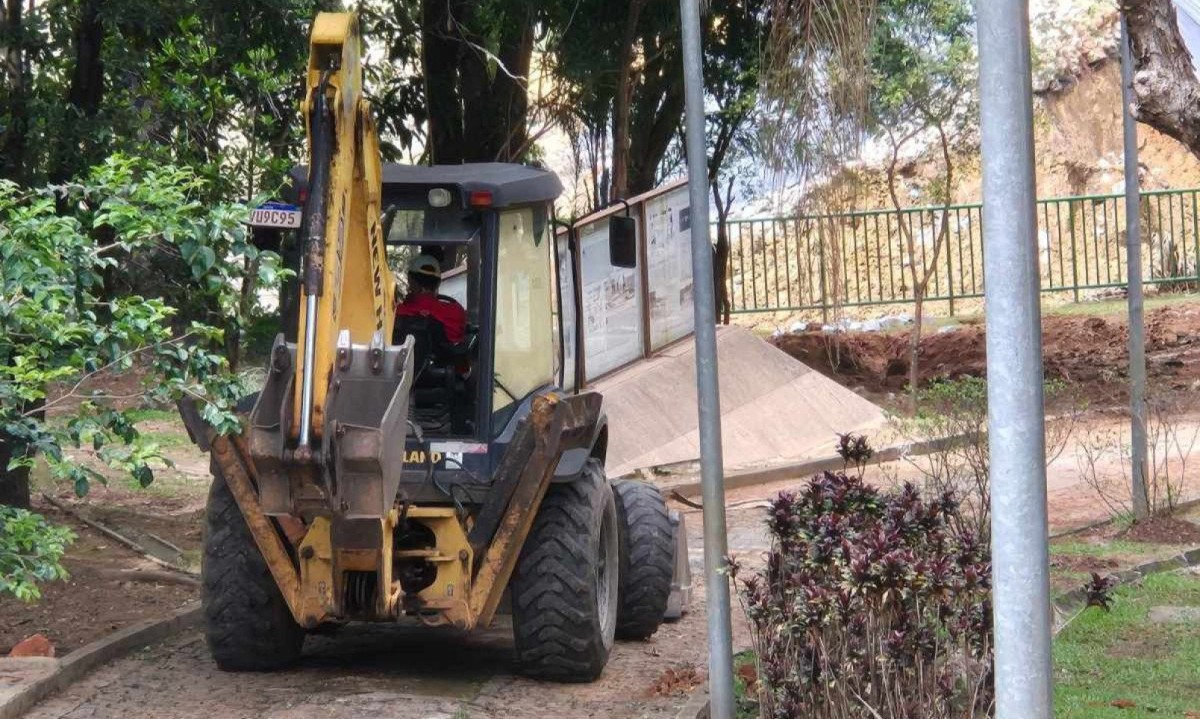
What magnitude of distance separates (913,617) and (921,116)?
13359 mm

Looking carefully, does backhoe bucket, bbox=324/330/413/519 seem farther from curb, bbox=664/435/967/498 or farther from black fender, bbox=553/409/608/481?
curb, bbox=664/435/967/498

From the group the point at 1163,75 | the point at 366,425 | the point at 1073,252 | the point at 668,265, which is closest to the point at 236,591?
the point at 366,425

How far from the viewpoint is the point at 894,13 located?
1764cm

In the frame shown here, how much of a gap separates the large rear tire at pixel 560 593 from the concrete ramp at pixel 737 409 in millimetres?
6652

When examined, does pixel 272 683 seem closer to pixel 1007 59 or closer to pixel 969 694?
pixel 969 694

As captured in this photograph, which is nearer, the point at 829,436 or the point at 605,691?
the point at 605,691

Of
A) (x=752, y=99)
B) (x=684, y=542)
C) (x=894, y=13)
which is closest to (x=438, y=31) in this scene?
(x=752, y=99)

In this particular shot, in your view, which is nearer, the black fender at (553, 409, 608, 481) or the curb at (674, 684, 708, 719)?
the curb at (674, 684, 708, 719)

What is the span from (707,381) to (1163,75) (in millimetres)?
2408

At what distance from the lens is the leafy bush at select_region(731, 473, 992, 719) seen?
5.98 metres

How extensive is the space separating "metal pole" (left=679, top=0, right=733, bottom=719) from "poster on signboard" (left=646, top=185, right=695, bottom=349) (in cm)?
1060

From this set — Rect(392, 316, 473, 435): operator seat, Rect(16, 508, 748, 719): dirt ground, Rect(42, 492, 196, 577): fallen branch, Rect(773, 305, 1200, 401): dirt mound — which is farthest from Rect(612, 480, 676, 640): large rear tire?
Rect(773, 305, 1200, 401): dirt mound

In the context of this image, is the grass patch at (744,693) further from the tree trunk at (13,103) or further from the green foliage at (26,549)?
the tree trunk at (13,103)

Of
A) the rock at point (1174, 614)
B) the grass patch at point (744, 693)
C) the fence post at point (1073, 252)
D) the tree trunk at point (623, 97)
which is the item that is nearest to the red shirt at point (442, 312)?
the grass patch at point (744, 693)
